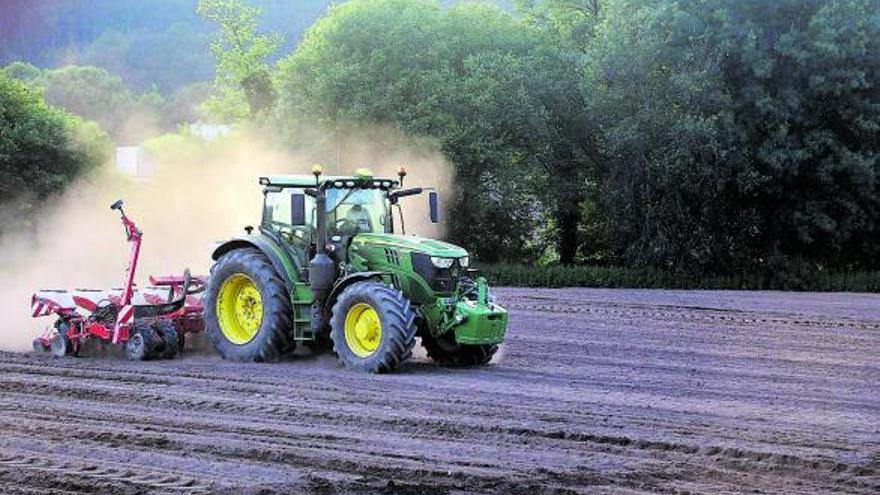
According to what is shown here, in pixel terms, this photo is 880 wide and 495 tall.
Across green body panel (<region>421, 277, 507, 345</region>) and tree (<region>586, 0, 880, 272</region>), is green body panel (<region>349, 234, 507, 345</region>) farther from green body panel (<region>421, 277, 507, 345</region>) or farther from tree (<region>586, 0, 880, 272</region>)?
tree (<region>586, 0, 880, 272</region>)

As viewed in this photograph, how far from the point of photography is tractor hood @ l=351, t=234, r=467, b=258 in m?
14.5

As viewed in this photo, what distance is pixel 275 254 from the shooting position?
15.2 metres

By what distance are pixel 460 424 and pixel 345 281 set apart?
4.11m

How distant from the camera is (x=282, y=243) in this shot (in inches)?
604

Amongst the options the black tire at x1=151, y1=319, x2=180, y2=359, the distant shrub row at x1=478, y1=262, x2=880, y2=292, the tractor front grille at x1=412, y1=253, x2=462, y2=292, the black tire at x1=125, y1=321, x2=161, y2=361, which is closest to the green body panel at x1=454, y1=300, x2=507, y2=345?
the tractor front grille at x1=412, y1=253, x2=462, y2=292

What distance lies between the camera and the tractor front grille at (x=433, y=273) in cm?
1445

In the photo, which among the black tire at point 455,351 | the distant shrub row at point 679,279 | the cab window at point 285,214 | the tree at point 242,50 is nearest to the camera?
the cab window at point 285,214

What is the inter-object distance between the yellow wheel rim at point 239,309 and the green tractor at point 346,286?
13 millimetres

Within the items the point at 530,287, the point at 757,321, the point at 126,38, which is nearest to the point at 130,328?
the point at 757,321

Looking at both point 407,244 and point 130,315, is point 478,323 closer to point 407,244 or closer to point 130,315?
point 407,244

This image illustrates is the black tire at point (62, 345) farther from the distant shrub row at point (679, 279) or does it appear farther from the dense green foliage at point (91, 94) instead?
the dense green foliage at point (91, 94)

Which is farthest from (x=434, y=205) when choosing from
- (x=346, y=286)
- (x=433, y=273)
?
(x=346, y=286)

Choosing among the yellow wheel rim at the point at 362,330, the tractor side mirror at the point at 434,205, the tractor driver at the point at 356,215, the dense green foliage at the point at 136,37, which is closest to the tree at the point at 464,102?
the dense green foliage at the point at 136,37

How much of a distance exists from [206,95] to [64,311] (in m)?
57.4
